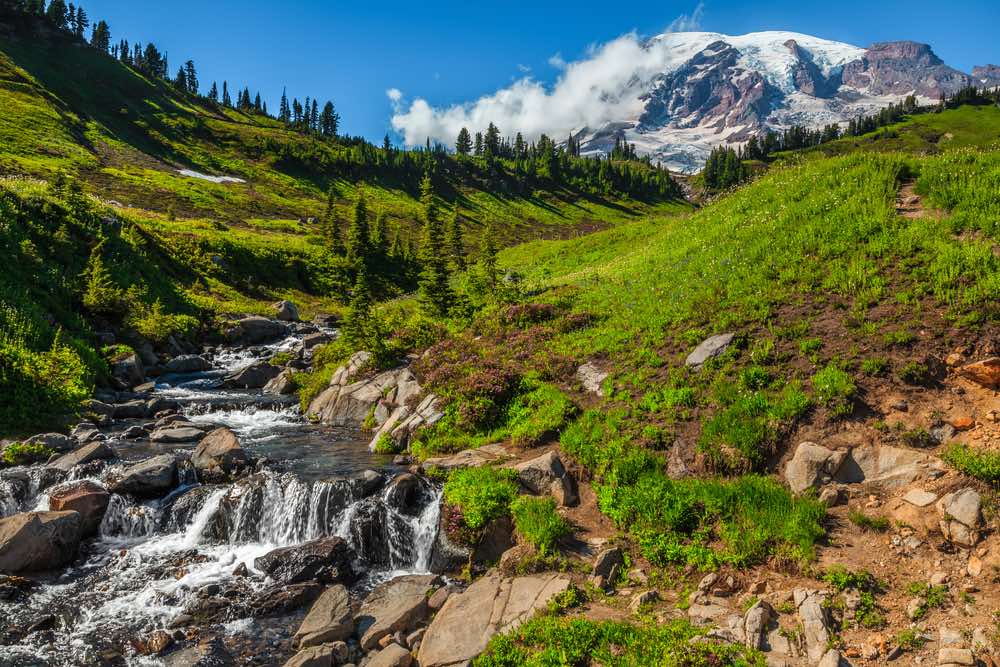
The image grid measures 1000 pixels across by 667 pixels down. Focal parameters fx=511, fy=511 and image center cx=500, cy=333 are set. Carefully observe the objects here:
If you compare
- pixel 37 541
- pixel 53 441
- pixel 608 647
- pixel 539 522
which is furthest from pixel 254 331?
pixel 608 647

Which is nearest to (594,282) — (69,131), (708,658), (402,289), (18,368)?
(708,658)

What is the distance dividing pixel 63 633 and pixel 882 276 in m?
21.8

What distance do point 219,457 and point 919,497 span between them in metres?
18.6

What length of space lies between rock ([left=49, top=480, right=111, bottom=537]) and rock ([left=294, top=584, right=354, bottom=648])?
774 cm

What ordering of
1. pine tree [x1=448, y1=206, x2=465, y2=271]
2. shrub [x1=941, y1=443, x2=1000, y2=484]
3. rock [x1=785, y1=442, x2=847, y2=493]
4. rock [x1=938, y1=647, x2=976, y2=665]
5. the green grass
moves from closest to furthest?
rock [x1=938, y1=647, x2=976, y2=665]
the green grass
shrub [x1=941, y1=443, x2=1000, y2=484]
rock [x1=785, y1=442, x2=847, y2=493]
pine tree [x1=448, y1=206, x2=465, y2=271]

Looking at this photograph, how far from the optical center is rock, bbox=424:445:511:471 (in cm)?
1495

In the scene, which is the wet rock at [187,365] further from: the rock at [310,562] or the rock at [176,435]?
the rock at [310,562]

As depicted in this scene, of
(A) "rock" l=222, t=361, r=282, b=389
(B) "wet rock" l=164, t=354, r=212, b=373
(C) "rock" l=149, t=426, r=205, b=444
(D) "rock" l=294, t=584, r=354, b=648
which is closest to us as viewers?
(D) "rock" l=294, t=584, r=354, b=648

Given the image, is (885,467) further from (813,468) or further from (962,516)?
(962,516)

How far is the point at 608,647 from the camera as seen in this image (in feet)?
26.6

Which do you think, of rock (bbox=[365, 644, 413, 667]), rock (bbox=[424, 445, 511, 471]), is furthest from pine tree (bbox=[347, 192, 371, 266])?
rock (bbox=[365, 644, 413, 667])

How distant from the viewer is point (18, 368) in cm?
2033

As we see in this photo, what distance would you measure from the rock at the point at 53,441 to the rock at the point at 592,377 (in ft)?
58.7

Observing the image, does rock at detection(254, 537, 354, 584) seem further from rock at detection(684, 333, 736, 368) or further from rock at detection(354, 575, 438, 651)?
rock at detection(684, 333, 736, 368)
